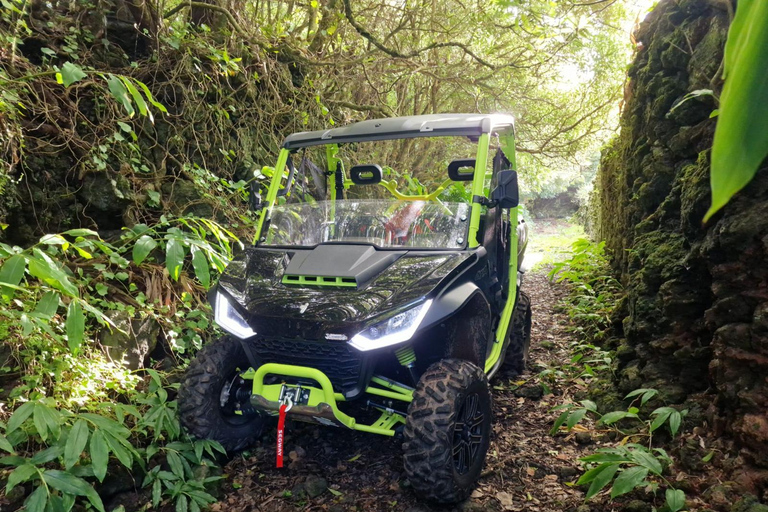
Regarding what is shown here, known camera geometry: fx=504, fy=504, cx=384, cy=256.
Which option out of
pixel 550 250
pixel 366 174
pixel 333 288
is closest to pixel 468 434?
pixel 333 288

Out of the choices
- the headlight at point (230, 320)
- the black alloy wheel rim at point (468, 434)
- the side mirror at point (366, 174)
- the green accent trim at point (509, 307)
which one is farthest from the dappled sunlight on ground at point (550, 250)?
the headlight at point (230, 320)

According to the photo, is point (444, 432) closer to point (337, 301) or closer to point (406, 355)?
point (406, 355)

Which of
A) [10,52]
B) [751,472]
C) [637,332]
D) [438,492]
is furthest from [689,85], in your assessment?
[10,52]

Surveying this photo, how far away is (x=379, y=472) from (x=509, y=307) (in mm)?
1543

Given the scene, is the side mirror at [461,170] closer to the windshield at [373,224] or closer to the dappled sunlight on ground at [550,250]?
the windshield at [373,224]

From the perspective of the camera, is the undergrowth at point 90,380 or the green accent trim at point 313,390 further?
the green accent trim at point 313,390

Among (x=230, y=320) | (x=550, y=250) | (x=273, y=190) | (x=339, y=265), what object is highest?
(x=273, y=190)

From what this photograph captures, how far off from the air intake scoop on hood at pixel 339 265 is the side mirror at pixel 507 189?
68cm

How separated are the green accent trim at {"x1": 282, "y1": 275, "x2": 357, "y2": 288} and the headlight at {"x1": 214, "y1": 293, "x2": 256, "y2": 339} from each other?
32cm

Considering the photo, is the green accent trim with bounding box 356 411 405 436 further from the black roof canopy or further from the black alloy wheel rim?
the black roof canopy

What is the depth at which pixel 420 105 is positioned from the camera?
1024 cm

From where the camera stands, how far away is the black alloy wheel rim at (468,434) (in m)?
2.65

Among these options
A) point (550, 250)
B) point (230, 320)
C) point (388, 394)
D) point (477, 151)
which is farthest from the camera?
point (550, 250)

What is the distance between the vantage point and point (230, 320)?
2791mm
